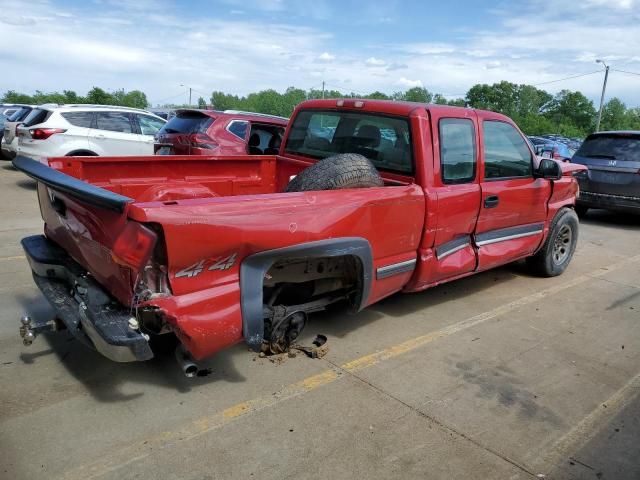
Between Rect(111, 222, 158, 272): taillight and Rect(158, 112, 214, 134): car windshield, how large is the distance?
21.9ft

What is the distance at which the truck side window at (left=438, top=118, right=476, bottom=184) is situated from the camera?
441 cm

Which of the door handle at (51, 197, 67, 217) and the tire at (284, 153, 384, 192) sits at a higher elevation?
→ the tire at (284, 153, 384, 192)

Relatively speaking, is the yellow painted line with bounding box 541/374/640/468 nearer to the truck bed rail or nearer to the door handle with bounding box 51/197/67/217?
the truck bed rail

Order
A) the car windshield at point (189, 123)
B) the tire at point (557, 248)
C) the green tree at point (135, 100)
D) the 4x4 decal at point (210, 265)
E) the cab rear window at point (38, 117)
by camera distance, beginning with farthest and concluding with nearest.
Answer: the green tree at point (135, 100), the cab rear window at point (38, 117), the car windshield at point (189, 123), the tire at point (557, 248), the 4x4 decal at point (210, 265)

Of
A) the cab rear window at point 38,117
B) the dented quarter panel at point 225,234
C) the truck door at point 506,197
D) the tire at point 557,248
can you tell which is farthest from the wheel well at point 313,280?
the cab rear window at point 38,117

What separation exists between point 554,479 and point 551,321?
2.42 meters

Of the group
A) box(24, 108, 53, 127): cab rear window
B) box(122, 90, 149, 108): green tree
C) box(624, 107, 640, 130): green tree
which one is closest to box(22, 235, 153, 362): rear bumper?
box(24, 108, 53, 127): cab rear window

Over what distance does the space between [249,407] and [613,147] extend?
912cm

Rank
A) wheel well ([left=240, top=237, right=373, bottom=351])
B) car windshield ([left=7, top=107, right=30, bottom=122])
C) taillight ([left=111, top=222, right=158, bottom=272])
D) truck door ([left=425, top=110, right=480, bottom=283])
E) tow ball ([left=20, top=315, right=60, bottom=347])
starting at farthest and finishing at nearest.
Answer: car windshield ([left=7, top=107, right=30, bottom=122]) → truck door ([left=425, top=110, right=480, bottom=283]) → tow ball ([left=20, top=315, right=60, bottom=347]) → wheel well ([left=240, top=237, right=373, bottom=351]) → taillight ([left=111, top=222, right=158, bottom=272])

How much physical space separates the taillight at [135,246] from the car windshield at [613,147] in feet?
30.7

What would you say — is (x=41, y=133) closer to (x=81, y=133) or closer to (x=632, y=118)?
(x=81, y=133)

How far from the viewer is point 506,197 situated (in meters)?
5.05

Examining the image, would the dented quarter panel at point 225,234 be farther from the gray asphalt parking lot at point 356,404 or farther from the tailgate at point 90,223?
the gray asphalt parking lot at point 356,404

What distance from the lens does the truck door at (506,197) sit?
4.88m
